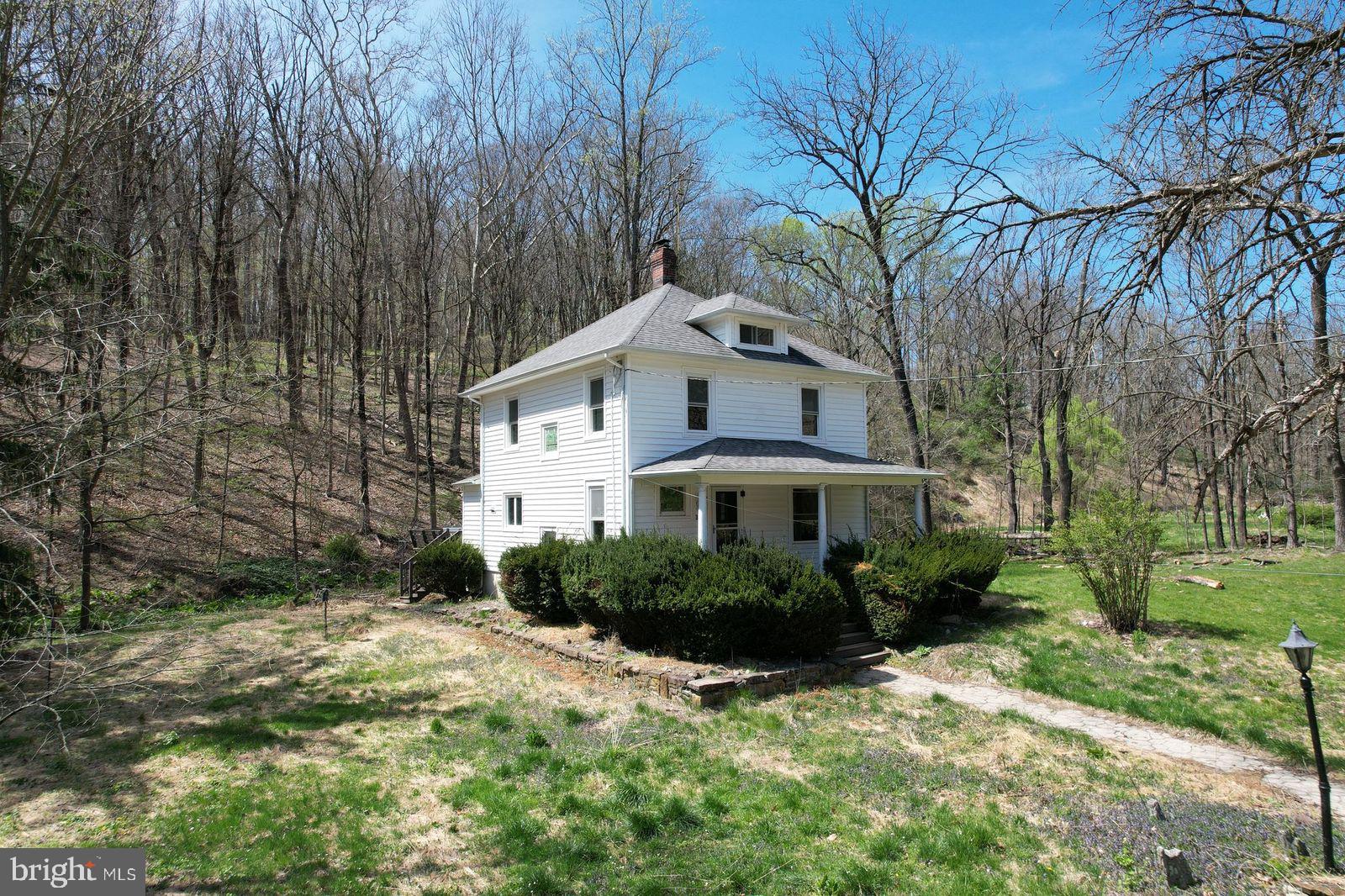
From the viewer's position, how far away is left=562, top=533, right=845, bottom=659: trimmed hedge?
11.1m

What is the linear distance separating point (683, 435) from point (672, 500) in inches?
57.1

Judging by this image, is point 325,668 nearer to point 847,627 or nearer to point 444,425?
point 847,627

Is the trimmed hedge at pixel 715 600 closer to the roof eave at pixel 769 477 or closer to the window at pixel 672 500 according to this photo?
the roof eave at pixel 769 477

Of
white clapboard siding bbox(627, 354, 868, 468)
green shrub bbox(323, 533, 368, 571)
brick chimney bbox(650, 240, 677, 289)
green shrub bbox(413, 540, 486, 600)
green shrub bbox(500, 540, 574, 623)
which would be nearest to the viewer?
green shrub bbox(500, 540, 574, 623)

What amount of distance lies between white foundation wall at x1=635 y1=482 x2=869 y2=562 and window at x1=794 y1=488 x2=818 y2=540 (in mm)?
163

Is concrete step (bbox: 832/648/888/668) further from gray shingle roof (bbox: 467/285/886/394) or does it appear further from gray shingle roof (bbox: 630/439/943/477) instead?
gray shingle roof (bbox: 467/285/886/394)

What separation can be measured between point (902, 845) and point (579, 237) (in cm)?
2985

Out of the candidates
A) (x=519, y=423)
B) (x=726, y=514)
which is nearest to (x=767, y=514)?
(x=726, y=514)

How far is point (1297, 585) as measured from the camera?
14.9 meters

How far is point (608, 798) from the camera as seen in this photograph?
6.57 metres

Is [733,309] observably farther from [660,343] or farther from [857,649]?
[857,649]

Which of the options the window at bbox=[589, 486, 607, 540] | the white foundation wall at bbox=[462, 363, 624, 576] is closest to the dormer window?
the white foundation wall at bbox=[462, 363, 624, 576]

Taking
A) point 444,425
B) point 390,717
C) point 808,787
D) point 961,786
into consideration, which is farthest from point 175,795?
point 444,425

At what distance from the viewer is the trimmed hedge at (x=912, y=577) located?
13.2 m
